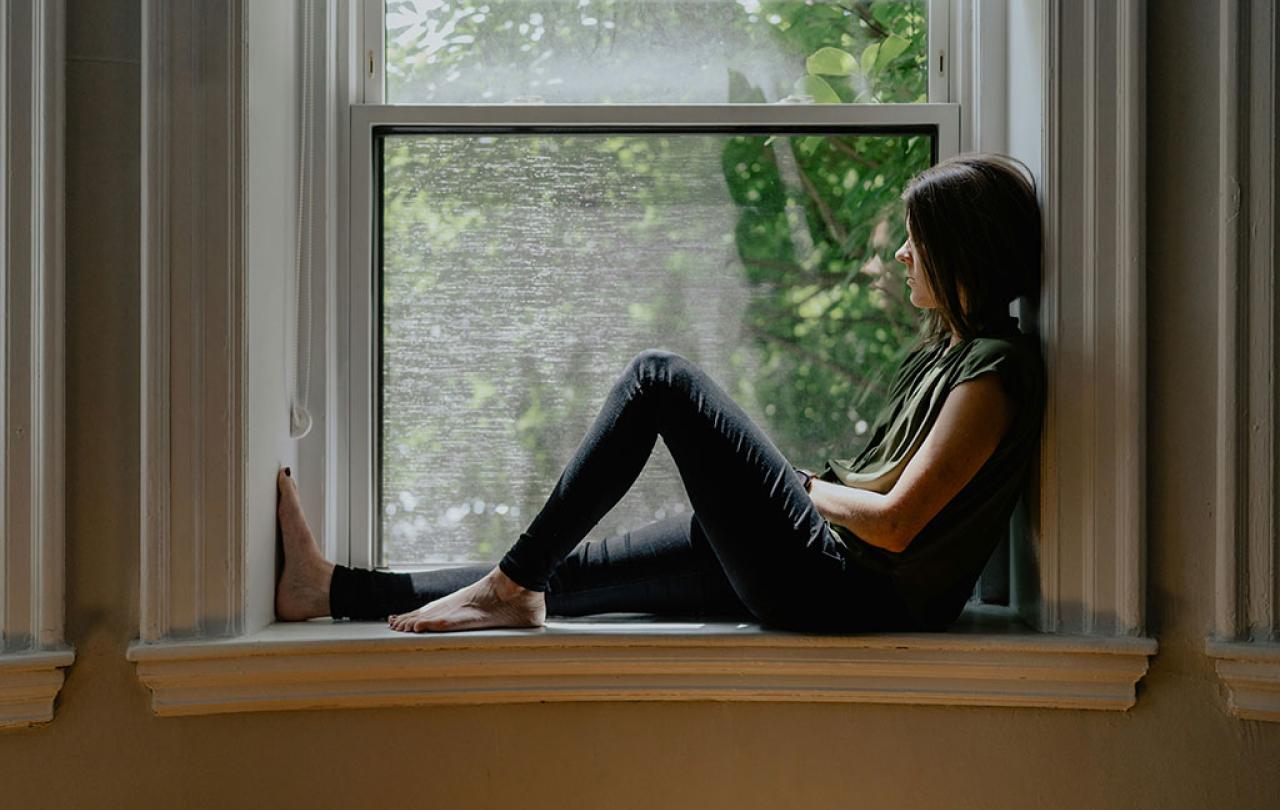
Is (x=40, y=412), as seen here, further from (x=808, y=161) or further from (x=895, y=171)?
(x=895, y=171)

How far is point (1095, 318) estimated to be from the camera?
1428mm

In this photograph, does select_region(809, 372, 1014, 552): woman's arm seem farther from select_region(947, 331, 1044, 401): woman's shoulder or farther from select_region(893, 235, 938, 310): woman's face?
select_region(893, 235, 938, 310): woman's face

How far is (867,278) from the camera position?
170 cm

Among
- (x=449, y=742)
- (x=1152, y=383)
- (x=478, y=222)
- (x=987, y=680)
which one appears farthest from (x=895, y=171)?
(x=449, y=742)

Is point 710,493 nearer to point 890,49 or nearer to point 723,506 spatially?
point 723,506

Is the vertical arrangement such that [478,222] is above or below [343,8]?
below

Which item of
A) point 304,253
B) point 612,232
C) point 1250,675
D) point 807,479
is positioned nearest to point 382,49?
point 304,253

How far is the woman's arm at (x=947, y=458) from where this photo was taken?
1.42 meters

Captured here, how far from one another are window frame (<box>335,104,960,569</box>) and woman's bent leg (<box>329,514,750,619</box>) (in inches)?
5.5

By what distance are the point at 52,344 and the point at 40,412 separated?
0.29ft

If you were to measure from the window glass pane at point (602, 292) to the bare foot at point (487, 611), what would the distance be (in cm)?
23

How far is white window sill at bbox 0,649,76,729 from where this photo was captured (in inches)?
54.2

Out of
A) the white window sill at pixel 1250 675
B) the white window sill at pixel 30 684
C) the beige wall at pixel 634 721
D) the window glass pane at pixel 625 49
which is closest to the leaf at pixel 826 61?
the window glass pane at pixel 625 49

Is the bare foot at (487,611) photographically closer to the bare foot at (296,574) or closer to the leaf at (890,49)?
the bare foot at (296,574)
